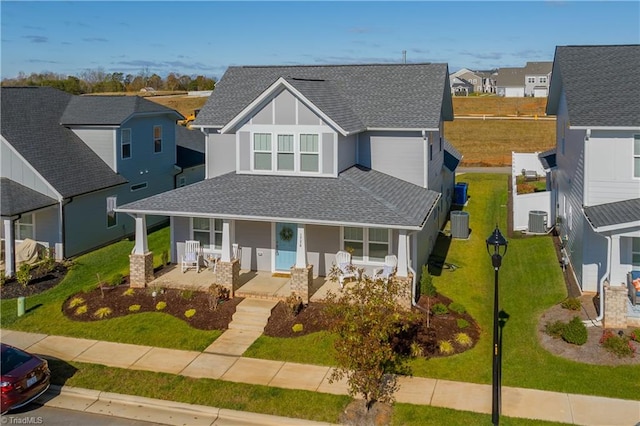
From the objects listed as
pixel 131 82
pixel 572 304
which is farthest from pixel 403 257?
pixel 131 82

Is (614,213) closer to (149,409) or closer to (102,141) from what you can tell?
(149,409)

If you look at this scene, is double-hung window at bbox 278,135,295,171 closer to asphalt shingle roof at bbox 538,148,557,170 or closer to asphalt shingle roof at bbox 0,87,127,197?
asphalt shingle roof at bbox 0,87,127,197

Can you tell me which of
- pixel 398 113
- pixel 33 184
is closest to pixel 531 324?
pixel 398 113

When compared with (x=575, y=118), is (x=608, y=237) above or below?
below

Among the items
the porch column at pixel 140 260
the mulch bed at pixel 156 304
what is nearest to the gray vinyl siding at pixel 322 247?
the mulch bed at pixel 156 304

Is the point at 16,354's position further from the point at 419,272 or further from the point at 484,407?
the point at 419,272

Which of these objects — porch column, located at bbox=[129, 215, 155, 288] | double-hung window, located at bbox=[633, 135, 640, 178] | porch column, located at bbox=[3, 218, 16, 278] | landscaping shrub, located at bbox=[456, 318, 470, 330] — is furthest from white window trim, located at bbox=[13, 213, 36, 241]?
double-hung window, located at bbox=[633, 135, 640, 178]

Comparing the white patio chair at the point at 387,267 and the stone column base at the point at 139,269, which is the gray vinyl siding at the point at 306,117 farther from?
the stone column base at the point at 139,269
